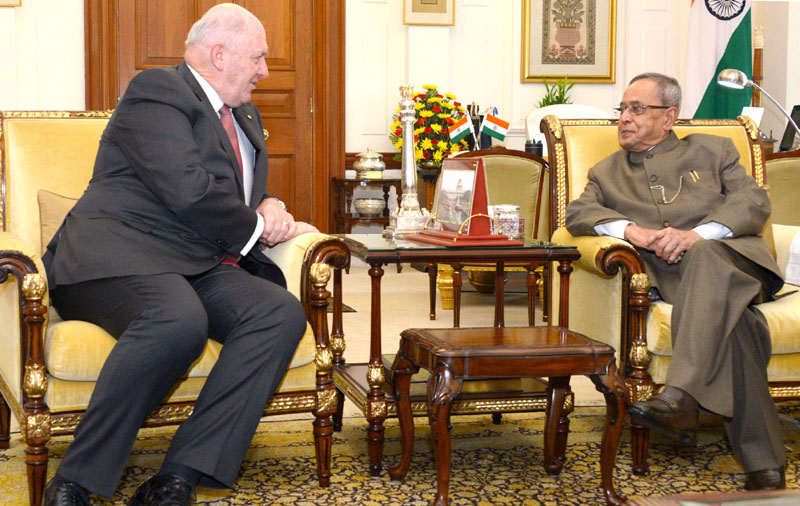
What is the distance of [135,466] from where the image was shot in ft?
8.59

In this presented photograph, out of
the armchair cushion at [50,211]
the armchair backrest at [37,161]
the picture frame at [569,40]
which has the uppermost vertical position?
the picture frame at [569,40]

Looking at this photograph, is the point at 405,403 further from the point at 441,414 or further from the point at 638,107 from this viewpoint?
the point at 638,107

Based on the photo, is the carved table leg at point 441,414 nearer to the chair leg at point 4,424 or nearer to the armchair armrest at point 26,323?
the armchair armrest at point 26,323

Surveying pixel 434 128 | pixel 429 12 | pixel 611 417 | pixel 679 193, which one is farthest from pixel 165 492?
pixel 429 12

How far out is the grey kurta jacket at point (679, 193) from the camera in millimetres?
2898

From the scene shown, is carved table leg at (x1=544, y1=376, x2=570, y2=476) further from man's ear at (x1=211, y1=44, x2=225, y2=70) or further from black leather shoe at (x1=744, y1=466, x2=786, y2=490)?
man's ear at (x1=211, y1=44, x2=225, y2=70)

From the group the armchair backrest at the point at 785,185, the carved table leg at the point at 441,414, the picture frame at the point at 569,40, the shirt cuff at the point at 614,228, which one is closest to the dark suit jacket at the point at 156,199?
the carved table leg at the point at 441,414

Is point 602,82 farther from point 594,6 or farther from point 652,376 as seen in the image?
point 652,376

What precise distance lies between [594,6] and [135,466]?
5.72 meters

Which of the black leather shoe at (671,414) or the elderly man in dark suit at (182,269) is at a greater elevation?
the elderly man in dark suit at (182,269)

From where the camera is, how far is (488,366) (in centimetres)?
226

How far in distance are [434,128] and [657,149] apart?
332cm

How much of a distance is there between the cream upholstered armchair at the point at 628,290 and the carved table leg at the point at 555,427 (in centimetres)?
19

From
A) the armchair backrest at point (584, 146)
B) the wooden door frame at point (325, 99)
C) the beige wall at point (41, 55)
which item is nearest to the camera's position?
the armchair backrest at point (584, 146)
